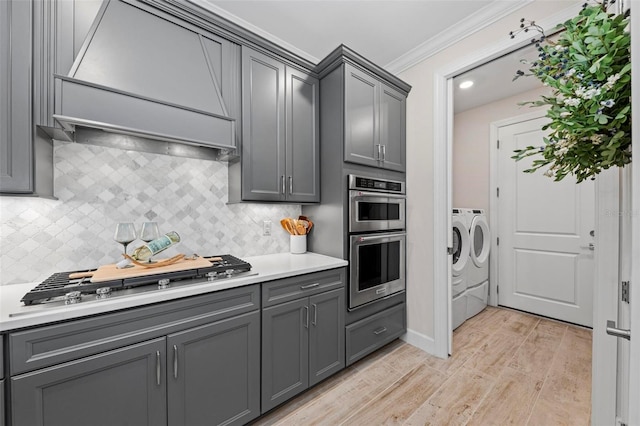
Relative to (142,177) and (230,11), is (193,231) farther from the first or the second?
(230,11)

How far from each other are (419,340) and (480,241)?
181 cm

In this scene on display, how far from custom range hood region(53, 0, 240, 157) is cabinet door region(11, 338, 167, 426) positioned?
1118mm

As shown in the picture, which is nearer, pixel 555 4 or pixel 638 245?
pixel 638 245

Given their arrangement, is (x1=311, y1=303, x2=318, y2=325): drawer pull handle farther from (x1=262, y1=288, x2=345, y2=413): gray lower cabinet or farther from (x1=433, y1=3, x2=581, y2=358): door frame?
(x1=433, y1=3, x2=581, y2=358): door frame

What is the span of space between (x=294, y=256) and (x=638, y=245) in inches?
77.4

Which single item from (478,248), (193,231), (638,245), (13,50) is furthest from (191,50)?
(478,248)

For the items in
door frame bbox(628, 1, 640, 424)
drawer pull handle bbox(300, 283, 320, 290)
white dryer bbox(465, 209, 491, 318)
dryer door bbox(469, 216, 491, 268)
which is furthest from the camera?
dryer door bbox(469, 216, 491, 268)

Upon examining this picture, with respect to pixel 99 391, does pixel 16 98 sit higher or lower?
higher

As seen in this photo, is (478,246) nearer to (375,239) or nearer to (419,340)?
(419,340)

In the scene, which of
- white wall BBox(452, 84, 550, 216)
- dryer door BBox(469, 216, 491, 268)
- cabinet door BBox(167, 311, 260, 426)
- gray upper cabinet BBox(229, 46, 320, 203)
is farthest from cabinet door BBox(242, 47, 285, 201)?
white wall BBox(452, 84, 550, 216)

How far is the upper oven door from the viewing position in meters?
2.09

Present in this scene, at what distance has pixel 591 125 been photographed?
683 mm

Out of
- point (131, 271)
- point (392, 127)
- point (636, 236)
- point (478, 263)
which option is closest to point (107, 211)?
point (131, 271)

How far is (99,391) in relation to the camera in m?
1.10
